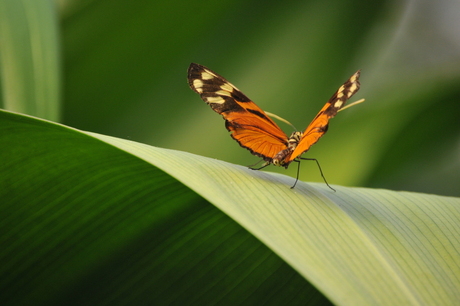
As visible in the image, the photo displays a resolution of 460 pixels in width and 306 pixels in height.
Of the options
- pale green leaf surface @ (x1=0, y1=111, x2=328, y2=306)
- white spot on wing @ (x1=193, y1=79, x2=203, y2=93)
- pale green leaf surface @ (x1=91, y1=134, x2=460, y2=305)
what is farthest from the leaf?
pale green leaf surface @ (x1=91, y1=134, x2=460, y2=305)

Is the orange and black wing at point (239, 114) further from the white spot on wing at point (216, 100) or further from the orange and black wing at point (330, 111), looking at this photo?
the orange and black wing at point (330, 111)

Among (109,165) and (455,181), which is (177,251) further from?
(455,181)

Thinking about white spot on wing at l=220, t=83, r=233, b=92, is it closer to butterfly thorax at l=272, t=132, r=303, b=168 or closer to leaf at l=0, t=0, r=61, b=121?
butterfly thorax at l=272, t=132, r=303, b=168

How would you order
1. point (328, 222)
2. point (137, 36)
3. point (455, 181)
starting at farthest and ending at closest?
1. point (455, 181)
2. point (137, 36)
3. point (328, 222)

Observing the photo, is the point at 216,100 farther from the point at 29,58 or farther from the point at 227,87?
the point at 29,58

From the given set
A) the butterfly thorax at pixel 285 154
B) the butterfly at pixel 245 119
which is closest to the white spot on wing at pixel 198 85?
the butterfly at pixel 245 119

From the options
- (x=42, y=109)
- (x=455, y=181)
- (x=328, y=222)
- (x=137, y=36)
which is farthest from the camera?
(x=455, y=181)

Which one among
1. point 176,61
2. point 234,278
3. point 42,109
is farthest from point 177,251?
point 176,61
